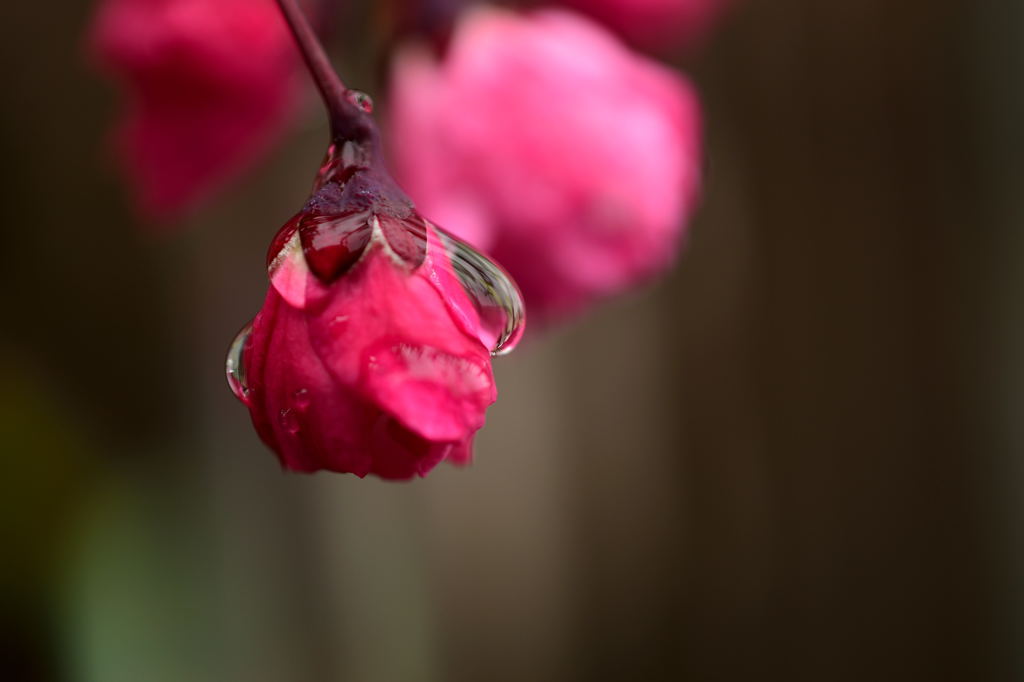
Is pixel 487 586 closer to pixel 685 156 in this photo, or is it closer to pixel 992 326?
pixel 992 326

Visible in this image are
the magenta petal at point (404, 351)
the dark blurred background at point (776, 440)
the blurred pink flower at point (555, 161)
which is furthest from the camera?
the dark blurred background at point (776, 440)

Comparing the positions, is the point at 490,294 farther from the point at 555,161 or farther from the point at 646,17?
the point at 646,17

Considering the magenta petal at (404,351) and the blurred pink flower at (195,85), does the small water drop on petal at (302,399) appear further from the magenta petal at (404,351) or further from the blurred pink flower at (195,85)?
the blurred pink flower at (195,85)

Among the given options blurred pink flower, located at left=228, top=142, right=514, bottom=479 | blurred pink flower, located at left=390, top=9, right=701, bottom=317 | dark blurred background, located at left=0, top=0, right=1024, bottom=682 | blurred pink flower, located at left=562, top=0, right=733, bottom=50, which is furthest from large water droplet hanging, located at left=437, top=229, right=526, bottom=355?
dark blurred background, located at left=0, top=0, right=1024, bottom=682

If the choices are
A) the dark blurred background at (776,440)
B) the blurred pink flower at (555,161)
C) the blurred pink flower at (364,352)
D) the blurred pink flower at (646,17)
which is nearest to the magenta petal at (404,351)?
the blurred pink flower at (364,352)

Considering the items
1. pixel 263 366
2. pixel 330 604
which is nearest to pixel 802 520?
pixel 330 604

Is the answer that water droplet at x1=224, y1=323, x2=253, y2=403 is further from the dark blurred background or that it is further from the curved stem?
the dark blurred background
